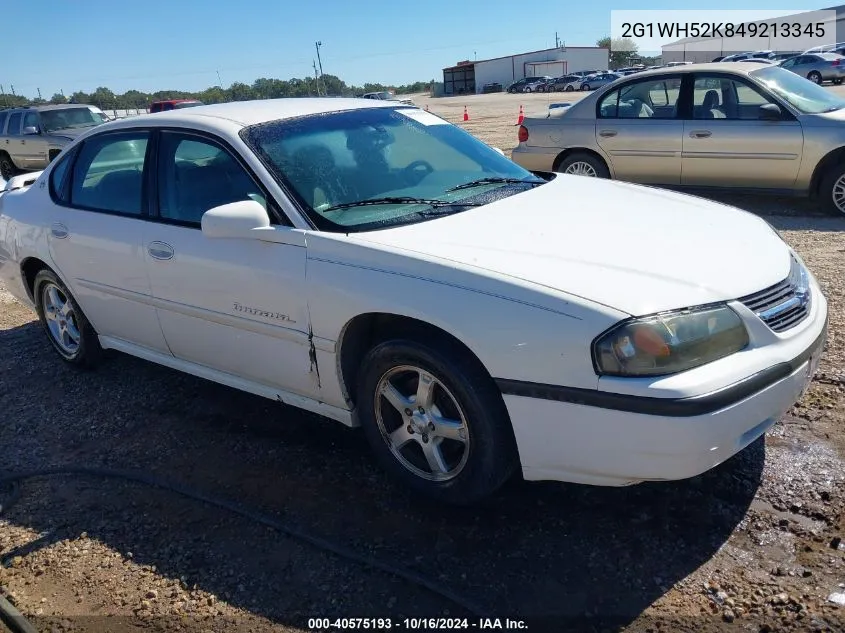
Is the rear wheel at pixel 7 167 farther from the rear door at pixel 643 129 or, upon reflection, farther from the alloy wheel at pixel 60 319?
the rear door at pixel 643 129

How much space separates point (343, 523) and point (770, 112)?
6790mm

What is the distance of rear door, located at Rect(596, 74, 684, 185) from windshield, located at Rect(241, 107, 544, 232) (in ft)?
15.6

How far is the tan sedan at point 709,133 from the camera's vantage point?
7562 mm

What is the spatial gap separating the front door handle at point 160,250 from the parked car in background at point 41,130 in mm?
13093

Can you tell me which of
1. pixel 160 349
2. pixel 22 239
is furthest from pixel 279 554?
pixel 22 239

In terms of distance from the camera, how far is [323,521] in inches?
121

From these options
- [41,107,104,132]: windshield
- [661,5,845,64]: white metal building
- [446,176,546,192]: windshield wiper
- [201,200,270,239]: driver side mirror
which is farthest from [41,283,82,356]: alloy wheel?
[661,5,845,64]: white metal building

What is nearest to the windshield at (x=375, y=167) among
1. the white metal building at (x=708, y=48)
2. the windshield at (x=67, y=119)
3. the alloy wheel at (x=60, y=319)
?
the alloy wheel at (x=60, y=319)

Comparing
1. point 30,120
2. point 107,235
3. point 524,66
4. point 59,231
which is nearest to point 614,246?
point 107,235

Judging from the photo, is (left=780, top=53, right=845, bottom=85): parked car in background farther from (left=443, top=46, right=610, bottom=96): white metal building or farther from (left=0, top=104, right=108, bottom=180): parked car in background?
(left=443, top=46, right=610, bottom=96): white metal building

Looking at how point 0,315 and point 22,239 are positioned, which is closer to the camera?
point 22,239

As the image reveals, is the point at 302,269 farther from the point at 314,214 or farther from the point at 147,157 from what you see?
the point at 147,157

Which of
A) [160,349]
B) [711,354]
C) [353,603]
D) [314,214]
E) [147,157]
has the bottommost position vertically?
[353,603]

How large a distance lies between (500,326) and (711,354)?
0.73 meters
